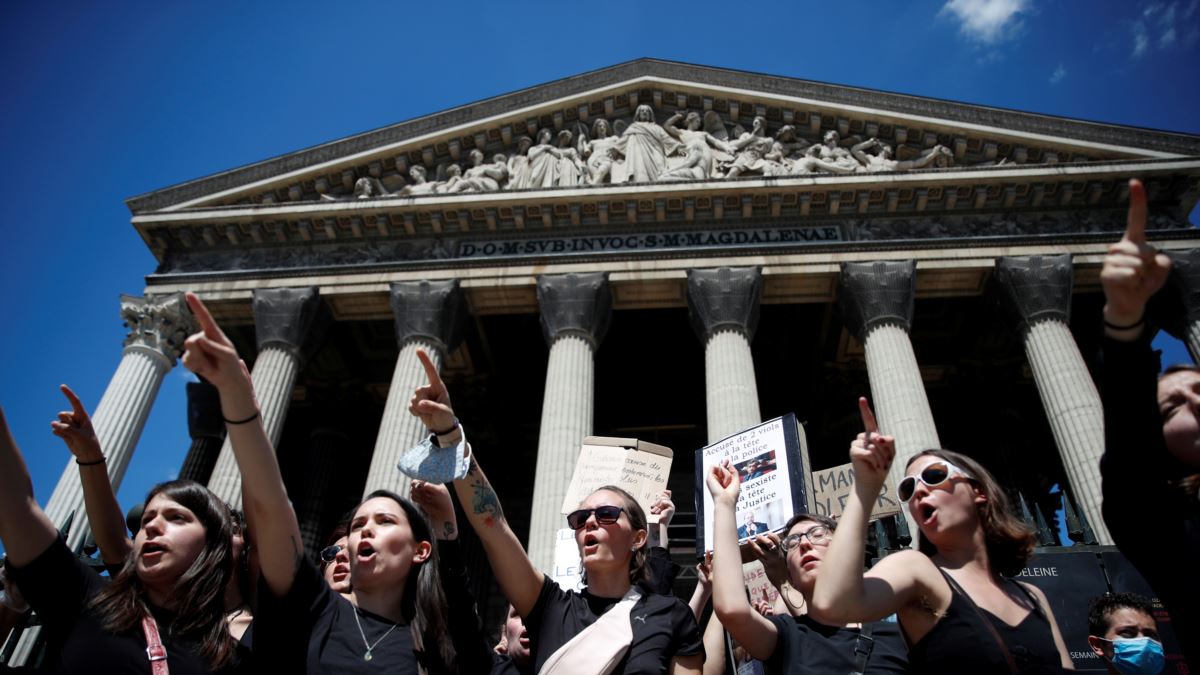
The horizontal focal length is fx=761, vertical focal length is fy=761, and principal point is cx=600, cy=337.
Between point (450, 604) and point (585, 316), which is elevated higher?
point (585, 316)

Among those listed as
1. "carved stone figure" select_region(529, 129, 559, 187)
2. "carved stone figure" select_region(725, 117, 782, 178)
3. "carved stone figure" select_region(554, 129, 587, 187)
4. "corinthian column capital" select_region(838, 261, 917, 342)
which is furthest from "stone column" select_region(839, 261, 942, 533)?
"carved stone figure" select_region(529, 129, 559, 187)

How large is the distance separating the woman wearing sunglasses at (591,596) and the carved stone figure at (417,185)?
1602cm

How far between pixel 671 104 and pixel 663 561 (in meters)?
17.9

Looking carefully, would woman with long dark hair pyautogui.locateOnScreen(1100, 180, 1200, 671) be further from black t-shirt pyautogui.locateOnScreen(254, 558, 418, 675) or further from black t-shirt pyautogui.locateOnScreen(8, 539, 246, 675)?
black t-shirt pyautogui.locateOnScreen(8, 539, 246, 675)

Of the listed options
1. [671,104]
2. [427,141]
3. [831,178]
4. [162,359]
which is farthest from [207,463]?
[831,178]

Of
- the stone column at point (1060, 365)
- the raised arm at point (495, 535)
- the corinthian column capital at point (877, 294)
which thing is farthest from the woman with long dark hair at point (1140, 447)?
the corinthian column capital at point (877, 294)

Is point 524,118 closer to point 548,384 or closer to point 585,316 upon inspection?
point 585,316

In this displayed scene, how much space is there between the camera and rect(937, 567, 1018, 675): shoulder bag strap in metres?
2.56

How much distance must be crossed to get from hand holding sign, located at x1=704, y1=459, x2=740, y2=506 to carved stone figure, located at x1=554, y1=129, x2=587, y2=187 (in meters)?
15.2

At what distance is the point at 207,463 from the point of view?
1997 centimetres

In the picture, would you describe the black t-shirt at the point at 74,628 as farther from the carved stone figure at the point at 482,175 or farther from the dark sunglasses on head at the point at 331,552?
the carved stone figure at the point at 482,175

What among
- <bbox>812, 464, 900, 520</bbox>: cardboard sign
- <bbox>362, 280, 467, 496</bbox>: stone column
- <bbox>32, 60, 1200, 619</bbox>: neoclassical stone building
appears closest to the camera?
<bbox>812, 464, 900, 520</bbox>: cardboard sign

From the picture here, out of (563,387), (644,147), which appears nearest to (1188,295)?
(644,147)

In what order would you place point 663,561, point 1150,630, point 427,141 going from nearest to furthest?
1. point 663,561
2. point 1150,630
3. point 427,141
